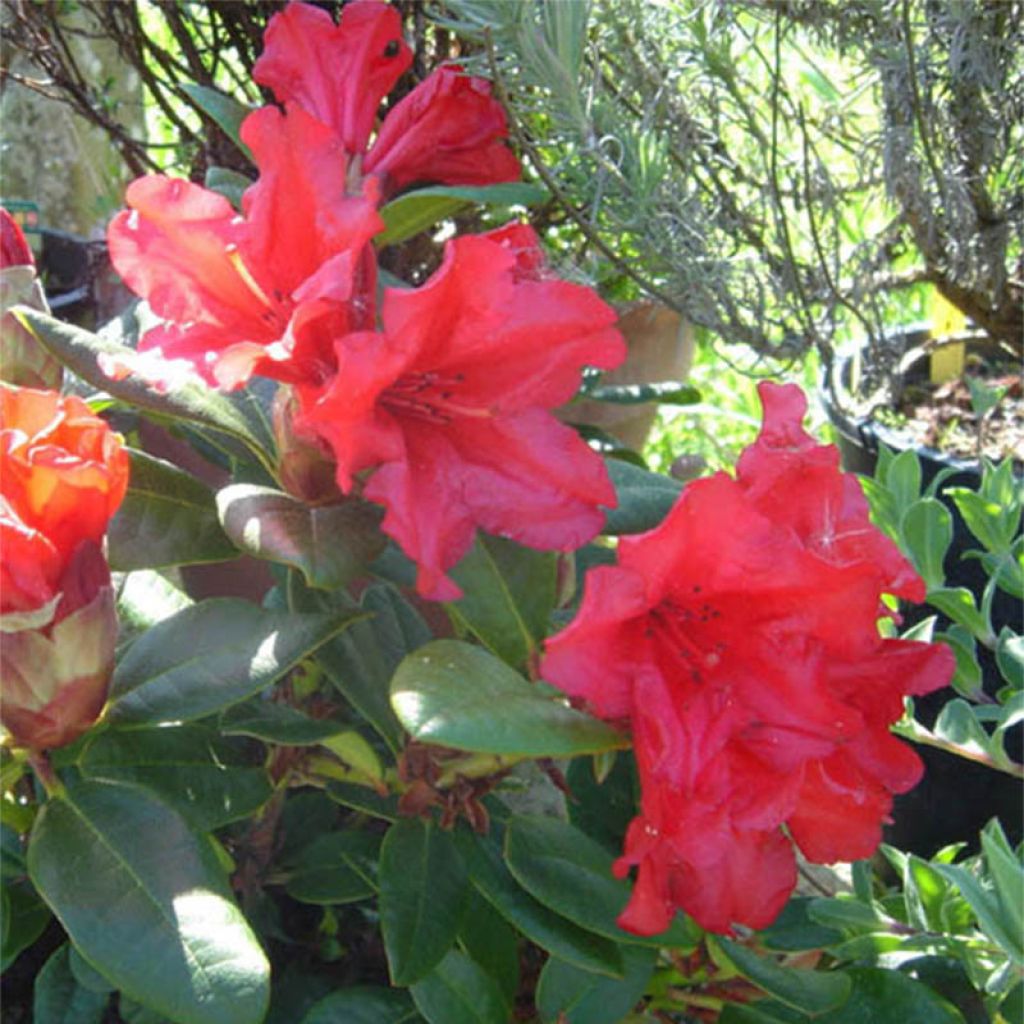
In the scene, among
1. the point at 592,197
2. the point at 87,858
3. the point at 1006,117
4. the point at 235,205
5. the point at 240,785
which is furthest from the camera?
the point at 1006,117

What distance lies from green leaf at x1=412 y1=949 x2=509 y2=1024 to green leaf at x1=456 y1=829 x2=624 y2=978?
0.17ft

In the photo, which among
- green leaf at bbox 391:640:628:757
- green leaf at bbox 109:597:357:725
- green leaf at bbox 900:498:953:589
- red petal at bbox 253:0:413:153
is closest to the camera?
green leaf at bbox 391:640:628:757

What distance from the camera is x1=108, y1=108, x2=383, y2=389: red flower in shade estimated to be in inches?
28.2

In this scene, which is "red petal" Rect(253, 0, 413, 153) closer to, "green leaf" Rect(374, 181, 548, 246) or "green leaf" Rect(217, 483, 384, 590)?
"green leaf" Rect(374, 181, 548, 246)

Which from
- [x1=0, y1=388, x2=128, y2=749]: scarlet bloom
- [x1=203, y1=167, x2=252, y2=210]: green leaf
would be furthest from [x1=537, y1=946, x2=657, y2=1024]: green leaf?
[x1=203, y1=167, x2=252, y2=210]: green leaf

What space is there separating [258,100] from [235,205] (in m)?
0.55

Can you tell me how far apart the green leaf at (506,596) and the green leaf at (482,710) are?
A: 63 mm

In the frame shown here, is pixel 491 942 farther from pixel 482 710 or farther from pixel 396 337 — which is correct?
pixel 396 337

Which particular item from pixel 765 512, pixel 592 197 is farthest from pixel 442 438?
pixel 592 197

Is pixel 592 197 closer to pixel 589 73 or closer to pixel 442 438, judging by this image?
pixel 589 73

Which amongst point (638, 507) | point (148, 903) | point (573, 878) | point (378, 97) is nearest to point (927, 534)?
point (638, 507)

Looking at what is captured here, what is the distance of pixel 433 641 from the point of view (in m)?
0.81

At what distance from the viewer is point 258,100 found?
1.56 meters

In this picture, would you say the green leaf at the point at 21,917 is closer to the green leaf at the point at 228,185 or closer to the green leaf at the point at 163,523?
the green leaf at the point at 163,523
